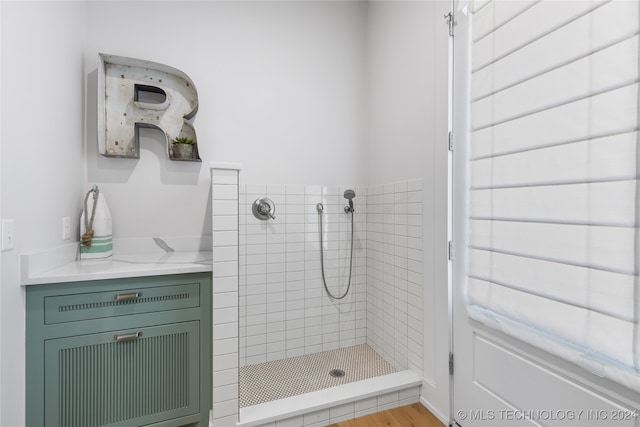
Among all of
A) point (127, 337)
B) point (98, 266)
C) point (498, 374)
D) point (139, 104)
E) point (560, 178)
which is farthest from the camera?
point (139, 104)

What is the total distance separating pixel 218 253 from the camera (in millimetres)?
1405

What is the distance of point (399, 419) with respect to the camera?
5.33ft

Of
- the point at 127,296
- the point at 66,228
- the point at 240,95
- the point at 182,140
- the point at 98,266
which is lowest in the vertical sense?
the point at 127,296

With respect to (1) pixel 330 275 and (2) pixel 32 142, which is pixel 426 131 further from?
(2) pixel 32 142

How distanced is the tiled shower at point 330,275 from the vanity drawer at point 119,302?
426 millimetres

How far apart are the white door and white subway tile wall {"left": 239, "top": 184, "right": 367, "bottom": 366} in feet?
3.20

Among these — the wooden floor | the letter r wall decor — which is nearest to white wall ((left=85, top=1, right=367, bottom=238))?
the letter r wall decor

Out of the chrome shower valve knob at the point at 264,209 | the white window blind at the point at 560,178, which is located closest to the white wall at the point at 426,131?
the white window blind at the point at 560,178

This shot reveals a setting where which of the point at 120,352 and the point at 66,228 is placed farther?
the point at 66,228

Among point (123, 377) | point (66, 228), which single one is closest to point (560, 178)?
point (123, 377)

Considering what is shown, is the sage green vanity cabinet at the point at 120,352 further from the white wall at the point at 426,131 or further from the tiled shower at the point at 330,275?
the white wall at the point at 426,131

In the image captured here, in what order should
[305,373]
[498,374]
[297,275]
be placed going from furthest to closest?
1. [297,275]
2. [305,373]
3. [498,374]

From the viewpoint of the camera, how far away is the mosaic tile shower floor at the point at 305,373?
68.1 inches

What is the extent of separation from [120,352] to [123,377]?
129mm
